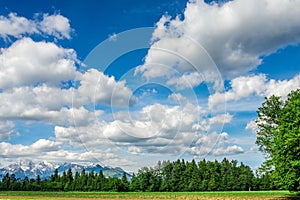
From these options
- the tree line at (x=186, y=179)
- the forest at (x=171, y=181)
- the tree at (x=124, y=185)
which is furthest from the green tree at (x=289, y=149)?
the tree at (x=124, y=185)

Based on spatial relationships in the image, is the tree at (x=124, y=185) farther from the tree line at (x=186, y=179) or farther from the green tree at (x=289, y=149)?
the green tree at (x=289, y=149)

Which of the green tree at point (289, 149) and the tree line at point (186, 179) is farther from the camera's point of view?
the tree line at point (186, 179)

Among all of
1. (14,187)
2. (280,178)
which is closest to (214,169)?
(14,187)

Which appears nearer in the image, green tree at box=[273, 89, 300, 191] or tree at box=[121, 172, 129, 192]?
green tree at box=[273, 89, 300, 191]

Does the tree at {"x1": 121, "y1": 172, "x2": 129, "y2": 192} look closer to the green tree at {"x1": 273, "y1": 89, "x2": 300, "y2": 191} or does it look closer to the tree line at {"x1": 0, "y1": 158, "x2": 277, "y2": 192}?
the tree line at {"x1": 0, "y1": 158, "x2": 277, "y2": 192}

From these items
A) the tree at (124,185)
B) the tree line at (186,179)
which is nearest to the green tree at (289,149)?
the tree line at (186,179)

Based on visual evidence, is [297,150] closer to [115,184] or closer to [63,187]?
[115,184]

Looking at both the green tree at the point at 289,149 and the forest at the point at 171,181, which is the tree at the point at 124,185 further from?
the green tree at the point at 289,149

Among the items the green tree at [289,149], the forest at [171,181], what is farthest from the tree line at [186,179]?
the green tree at [289,149]

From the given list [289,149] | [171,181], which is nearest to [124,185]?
[171,181]

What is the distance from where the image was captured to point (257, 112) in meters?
54.7

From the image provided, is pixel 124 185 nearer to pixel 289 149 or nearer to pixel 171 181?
pixel 171 181

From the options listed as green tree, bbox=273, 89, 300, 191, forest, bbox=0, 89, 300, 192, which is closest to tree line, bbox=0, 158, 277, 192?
forest, bbox=0, 89, 300, 192

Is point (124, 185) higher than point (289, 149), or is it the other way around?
point (289, 149)
